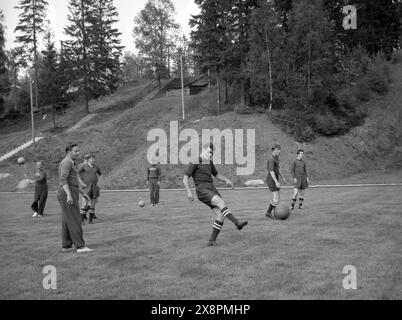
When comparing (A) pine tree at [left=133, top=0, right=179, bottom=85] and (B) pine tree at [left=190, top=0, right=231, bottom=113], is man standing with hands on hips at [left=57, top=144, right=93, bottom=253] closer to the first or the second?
(B) pine tree at [left=190, top=0, right=231, bottom=113]

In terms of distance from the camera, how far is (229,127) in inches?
1521

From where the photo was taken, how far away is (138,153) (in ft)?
129

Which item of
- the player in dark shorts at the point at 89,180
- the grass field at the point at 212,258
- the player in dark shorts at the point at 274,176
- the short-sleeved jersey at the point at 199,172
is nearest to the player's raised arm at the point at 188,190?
the short-sleeved jersey at the point at 199,172

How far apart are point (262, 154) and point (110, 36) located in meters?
34.0

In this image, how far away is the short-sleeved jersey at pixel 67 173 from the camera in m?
9.91

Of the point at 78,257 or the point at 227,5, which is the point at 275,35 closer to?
the point at 227,5

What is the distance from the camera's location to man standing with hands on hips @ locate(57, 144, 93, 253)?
9.91 m

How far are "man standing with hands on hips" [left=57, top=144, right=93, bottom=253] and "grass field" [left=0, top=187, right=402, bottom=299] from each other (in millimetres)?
394

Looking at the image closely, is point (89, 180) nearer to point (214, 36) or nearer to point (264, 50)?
point (264, 50)

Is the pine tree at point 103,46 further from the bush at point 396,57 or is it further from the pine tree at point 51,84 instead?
the bush at point 396,57

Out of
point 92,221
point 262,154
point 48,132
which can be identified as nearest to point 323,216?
point 92,221

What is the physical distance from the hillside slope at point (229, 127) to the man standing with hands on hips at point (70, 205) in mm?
22862

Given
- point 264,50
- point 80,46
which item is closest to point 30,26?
point 80,46

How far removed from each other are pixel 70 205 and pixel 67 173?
72 centimetres
